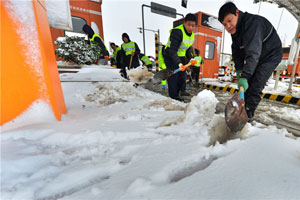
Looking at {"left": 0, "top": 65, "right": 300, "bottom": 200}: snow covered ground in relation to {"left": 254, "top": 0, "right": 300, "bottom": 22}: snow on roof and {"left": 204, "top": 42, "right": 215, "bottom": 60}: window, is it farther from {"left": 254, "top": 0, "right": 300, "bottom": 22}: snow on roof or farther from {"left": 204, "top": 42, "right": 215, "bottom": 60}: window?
{"left": 204, "top": 42, "right": 215, "bottom": 60}: window

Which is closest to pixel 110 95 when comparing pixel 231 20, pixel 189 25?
pixel 189 25

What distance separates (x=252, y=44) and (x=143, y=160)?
1524mm

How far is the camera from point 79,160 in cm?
75

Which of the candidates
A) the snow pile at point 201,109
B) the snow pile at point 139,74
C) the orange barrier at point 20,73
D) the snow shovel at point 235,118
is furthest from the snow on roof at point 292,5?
the orange barrier at point 20,73

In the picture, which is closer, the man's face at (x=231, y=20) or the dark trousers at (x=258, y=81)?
the man's face at (x=231, y=20)

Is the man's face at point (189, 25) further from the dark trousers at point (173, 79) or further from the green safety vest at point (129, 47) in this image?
the green safety vest at point (129, 47)

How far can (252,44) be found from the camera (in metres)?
1.37

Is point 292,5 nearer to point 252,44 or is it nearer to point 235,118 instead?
point 252,44

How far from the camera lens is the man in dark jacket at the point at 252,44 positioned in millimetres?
1375

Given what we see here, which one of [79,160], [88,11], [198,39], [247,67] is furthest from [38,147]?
[88,11]

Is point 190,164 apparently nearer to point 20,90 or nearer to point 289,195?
point 289,195

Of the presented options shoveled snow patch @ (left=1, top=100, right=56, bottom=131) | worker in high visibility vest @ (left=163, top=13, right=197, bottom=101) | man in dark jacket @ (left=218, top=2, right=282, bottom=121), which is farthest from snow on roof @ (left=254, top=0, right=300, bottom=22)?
shoveled snow patch @ (left=1, top=100, right=56, bottom=131)

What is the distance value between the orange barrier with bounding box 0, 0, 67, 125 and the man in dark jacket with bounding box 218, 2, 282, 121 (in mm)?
1788

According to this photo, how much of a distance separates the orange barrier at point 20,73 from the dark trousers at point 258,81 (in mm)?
2188
